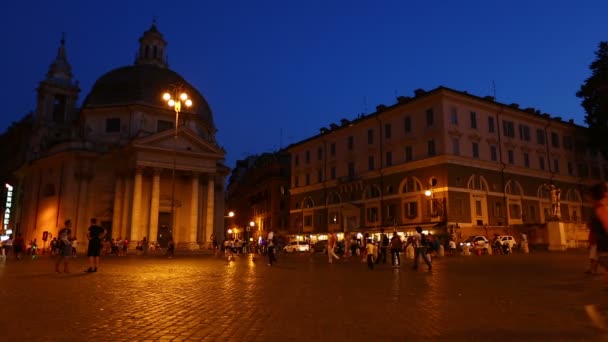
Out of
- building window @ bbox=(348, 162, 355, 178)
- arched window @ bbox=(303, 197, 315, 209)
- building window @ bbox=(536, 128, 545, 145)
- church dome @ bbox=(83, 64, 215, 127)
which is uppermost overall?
church dome @ bbox=(83, 64, 215, 127)

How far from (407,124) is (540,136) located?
53.5 feet

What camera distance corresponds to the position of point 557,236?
1467 inches

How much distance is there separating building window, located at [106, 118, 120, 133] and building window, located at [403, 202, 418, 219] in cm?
3122

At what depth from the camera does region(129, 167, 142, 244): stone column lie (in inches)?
1654

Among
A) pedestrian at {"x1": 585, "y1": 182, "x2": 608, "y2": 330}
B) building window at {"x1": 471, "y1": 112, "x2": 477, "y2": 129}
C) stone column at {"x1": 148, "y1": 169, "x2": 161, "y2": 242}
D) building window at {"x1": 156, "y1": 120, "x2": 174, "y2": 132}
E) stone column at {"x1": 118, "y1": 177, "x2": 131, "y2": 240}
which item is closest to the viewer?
pedestrian at {"x1": 585, "y1": 182, "x2": 608, "y2": 330}

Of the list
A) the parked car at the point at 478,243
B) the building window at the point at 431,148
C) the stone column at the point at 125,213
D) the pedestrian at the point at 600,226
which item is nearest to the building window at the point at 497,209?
the parked car at the point at 478,243

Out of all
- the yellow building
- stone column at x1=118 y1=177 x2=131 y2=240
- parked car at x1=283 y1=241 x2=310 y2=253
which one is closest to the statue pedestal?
the yellow building

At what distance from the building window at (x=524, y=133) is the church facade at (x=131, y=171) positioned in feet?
105

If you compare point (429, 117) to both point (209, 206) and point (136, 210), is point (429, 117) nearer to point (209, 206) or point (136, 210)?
point (209, 206)

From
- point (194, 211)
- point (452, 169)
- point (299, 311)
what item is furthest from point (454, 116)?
point (299, 311)

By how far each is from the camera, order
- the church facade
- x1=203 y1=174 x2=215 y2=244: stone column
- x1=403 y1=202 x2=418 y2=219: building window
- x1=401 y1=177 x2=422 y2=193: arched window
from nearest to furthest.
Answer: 1. the church facade
2. x1=403 y1=202 x2=418 y2=219: building window
3. x1=401 y1=177 x2=422 y2=193: arched window
4. x1=203 y1=174 x2=215 y2=244: stone column

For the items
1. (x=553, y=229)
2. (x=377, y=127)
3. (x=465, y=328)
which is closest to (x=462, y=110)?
(x=377, y=127)

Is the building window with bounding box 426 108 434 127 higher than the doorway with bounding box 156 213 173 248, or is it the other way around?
the building window with bounding box 426 108 434 127

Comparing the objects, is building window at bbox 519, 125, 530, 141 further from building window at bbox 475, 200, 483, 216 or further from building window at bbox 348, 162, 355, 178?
building window at bbox 348, 162, 355, 178
